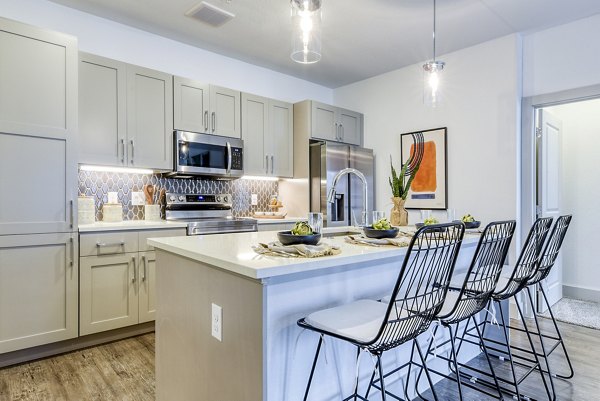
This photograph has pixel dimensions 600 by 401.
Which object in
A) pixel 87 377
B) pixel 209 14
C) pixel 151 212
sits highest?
pixel 209 14

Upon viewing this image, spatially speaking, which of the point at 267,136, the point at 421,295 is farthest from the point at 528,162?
the point at 421,295

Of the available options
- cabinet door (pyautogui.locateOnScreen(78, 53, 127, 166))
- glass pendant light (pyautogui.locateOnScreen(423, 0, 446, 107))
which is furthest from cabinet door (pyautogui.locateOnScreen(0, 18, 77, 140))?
glass pendant light (pyautogui.locateOnScreen(423, 0, 446, 107))

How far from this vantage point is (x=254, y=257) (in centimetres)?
135

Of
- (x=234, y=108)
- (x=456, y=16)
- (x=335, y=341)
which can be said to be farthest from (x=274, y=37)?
(x=335, y=341)

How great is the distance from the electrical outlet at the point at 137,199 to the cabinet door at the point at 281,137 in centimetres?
145

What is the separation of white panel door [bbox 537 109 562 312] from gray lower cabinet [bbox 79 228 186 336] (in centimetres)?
359

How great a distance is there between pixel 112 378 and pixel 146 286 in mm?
839

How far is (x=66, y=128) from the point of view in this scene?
8.69ft

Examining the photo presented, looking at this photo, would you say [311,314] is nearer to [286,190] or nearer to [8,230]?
[8,230]

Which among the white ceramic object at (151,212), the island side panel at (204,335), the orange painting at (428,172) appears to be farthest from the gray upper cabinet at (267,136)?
the island side panel at (204,335)

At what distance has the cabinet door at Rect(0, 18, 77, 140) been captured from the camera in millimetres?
2428

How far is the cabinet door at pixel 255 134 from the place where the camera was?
400 centimetres

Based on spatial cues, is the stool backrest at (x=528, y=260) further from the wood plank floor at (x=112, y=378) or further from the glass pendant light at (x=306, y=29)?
the glass pendant light at (x=306, y=29)

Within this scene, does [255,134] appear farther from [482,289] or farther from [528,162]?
[482,289]
